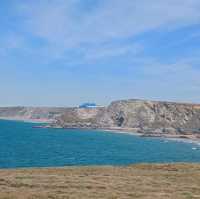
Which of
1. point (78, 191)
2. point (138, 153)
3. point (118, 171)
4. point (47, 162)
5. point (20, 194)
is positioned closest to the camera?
point (20, 194)

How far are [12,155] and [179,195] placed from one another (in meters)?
123

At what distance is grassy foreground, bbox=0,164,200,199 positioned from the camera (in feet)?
102

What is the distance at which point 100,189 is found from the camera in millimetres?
33469

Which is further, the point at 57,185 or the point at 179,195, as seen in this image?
the point at 57,185

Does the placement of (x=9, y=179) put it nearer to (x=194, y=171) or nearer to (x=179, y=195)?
(x=179, y=195)

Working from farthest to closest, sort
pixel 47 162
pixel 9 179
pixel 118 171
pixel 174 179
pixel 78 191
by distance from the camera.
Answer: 1. pixel 47 162
2. pixel 118 171
3. pixel 174 179
4. pixel 9 179
5. pixel 78 191

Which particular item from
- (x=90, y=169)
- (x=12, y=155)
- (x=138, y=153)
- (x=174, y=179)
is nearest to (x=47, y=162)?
(x=12, y=155)

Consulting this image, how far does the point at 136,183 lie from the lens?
37.3 m

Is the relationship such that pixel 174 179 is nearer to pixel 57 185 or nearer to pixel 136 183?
pixel 136 183

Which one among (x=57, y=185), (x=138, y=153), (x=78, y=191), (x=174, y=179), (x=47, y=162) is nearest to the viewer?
(x=78, y=191)

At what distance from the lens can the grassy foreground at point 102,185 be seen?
30969mm

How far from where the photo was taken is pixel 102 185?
1379 inches

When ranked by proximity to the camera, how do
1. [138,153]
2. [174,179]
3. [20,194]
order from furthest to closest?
1. [138,153]
2. [174,179]
3. [20,194]

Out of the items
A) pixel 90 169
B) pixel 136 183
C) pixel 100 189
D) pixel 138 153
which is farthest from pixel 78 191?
pixel 138 153
